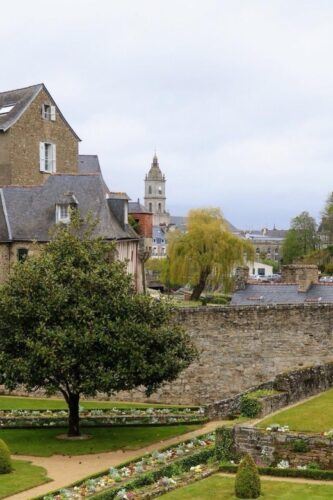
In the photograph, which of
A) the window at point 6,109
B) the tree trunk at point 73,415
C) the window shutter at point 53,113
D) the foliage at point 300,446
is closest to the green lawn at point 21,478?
the tree trunk at point 73,415

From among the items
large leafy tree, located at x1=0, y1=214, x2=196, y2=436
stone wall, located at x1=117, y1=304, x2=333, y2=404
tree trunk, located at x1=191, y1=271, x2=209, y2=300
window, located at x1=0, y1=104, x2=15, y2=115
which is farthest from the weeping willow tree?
large leafy tree, located at x1=0, y1=214, x2=196, y2=436

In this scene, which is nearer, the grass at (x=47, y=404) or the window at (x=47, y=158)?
the grass at (x=47, y=404)

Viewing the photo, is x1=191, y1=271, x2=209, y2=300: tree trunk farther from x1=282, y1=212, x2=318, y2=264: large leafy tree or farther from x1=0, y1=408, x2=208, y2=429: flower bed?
x1=282, y1=212, x2=318, y2=264: large leafy tree

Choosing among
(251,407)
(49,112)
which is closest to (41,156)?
(49,112)

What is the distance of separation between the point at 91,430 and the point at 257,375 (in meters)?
8.18

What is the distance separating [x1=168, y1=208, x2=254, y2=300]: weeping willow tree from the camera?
64.0 metres

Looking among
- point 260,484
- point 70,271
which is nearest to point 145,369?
point 70,271

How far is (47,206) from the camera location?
137ft

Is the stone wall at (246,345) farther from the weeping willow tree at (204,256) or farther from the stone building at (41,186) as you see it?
the weeping willow tree at (204,256)

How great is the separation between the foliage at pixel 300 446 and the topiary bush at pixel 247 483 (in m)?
2.32

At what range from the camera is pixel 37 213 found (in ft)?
136

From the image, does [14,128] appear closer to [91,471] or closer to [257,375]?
[257,375]

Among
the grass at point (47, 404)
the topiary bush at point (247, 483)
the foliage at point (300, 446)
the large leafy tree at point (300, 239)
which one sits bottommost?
the grass at point (47, 404)

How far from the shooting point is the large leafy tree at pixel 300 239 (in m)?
128
